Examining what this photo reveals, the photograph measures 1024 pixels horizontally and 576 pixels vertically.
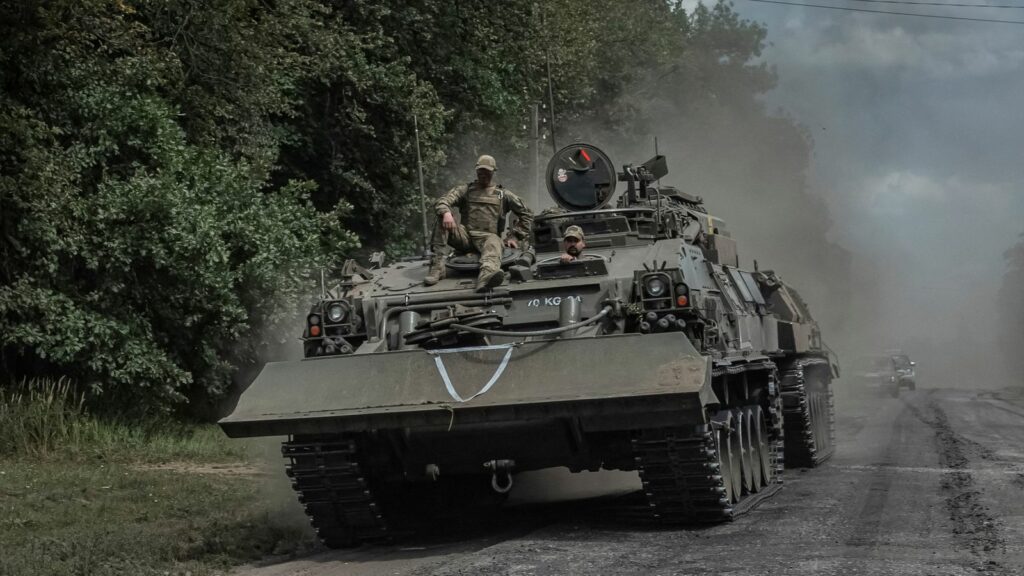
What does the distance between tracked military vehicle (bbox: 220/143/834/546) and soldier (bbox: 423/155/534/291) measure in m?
0.16

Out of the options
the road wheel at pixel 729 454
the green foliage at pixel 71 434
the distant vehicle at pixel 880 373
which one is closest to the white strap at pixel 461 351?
the road wheel at pixel 729 454

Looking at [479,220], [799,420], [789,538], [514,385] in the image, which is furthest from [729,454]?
[799,420]

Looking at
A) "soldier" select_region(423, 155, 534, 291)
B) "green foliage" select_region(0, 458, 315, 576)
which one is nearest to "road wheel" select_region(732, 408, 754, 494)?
"soldier" select_region(423, 155, 534, 291)

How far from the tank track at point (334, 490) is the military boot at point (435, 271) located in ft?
6.41

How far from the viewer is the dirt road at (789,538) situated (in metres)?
8.64

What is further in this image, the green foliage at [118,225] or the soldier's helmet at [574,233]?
the green foliage at [118,225]

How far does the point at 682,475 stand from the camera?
10328mm

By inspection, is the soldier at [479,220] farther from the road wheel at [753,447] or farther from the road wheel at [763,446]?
the road wheel at [763,446]

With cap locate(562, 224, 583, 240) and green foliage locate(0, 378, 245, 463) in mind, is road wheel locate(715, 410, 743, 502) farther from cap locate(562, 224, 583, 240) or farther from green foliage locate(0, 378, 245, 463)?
green foliage locate(0, 378, 245, 463)

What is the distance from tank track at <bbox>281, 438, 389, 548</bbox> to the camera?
10250 millimetres

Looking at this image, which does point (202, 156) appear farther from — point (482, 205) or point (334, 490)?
point (334, 490)

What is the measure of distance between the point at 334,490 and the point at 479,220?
2955mm

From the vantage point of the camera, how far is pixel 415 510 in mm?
11969

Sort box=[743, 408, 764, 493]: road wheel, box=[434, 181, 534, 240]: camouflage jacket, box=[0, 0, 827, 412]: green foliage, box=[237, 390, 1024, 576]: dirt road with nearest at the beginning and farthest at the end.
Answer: box=[237, 390, 1024, 576]: dirt road → box=[434, 181, 534, 240]: camouflage jacket → box=[743, 408, 764, 493]: road wheel → box=[0, 0, 827, 412]: green foliage
